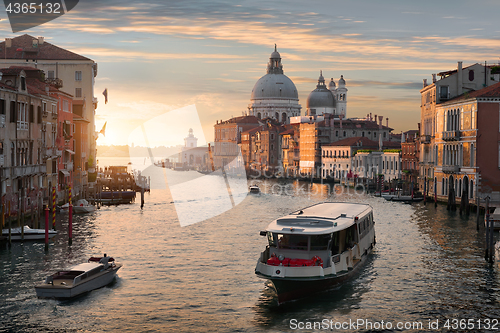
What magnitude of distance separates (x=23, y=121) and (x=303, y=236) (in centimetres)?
2159

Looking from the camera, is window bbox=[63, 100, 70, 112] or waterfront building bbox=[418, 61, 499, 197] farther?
waterfront building bbox=[418, 61, 499, 197]

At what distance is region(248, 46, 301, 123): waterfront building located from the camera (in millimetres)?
167625

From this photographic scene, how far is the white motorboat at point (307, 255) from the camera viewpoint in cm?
1809

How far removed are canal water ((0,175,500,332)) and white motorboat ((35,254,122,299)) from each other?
282 millimetres

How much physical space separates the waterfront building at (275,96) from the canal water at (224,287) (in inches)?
5298

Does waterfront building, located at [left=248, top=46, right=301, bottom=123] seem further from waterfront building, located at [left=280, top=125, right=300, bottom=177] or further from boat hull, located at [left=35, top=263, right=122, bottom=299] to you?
boat hull, located at [left=35, top=263, right=122, bottom=299]

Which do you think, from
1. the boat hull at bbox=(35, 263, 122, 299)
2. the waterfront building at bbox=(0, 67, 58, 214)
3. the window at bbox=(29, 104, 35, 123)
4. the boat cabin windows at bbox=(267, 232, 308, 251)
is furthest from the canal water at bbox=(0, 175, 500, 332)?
the window at bbox=(29, 104, 35, 123)

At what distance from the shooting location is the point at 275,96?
552ft

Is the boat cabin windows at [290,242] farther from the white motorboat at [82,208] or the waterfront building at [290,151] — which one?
the waterfront building at [290,151]

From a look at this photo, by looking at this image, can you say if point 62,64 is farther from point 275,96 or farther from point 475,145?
point 275,96

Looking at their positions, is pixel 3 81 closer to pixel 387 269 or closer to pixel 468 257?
pixel 387 269

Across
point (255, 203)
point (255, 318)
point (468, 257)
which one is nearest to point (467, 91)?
point (255, 203)

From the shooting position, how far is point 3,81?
110 feet

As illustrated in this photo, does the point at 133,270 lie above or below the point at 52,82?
below
